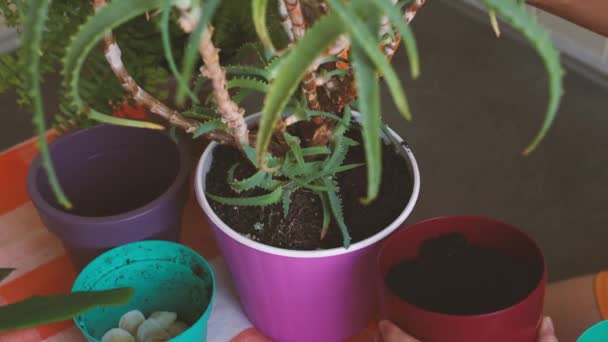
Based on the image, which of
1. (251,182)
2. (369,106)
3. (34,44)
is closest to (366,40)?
(369,106)

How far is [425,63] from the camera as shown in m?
1.09

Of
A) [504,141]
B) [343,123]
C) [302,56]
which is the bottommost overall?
[504,141]

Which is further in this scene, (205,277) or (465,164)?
(465,164)

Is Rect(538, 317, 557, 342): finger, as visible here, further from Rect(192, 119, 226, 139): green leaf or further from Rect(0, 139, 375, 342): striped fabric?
Rect(192, 119, 226, 139): green leaf

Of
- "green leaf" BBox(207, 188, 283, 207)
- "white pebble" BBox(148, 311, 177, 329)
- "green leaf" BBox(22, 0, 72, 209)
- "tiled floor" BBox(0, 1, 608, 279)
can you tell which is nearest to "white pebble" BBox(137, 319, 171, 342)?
"white pebble" BBox(148, 311, 177, 329)

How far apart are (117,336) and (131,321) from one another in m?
0.02

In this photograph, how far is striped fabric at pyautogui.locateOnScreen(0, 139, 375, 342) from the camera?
56 centimetres

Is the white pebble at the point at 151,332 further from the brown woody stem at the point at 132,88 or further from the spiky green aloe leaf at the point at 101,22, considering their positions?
the spiky green aloe leaf at the point at 101,22

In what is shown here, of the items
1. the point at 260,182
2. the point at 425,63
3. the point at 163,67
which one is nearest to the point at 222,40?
the point at 163,67

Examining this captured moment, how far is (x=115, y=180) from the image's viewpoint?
23.9 inches

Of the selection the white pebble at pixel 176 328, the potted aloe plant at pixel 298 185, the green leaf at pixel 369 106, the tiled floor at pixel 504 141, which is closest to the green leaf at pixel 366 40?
the green leaf at pixel 369 106

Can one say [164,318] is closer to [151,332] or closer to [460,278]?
[151,332]

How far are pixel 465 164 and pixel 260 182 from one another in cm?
50

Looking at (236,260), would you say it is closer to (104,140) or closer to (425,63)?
(104,140)
